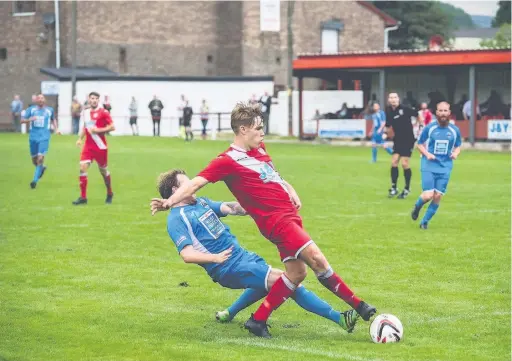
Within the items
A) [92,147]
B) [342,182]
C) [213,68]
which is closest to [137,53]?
[213,68]

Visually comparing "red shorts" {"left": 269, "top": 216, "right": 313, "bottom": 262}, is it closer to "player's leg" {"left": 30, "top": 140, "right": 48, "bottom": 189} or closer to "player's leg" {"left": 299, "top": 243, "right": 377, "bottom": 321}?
"player's leg" {"left": 299, "top": 243, "right": 377, "bottom": 321}

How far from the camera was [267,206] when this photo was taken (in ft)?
28.8

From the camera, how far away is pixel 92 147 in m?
20.7

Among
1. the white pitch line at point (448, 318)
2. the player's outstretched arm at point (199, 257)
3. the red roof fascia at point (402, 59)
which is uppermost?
the red roof fascia at point (402, 59)

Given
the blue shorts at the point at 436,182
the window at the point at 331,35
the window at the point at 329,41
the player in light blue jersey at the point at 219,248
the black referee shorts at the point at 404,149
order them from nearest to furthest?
the player in light blue jersey at the point at 219,248 → the blue shorts at the point at 436,182 → the black referee shorts at the point at 404,149 → the window at the point at 331,35 → the window at the point at 329,41

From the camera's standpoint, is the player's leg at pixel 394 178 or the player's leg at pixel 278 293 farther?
the player's leg at pixel 394 178

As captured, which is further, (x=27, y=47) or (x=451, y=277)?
(x=27, y=47)

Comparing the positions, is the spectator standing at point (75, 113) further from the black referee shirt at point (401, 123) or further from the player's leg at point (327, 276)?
the player's leg at point (327, 276)

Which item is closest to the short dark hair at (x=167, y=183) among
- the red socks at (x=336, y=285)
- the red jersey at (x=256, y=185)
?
the red jersey at (x=256, y=185)

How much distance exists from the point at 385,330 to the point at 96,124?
41.7ft

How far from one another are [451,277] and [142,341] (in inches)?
178

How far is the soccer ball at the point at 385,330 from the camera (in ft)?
28.4

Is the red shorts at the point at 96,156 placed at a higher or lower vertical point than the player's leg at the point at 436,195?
higher

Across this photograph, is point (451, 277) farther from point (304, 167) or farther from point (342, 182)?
point (304, 167)
